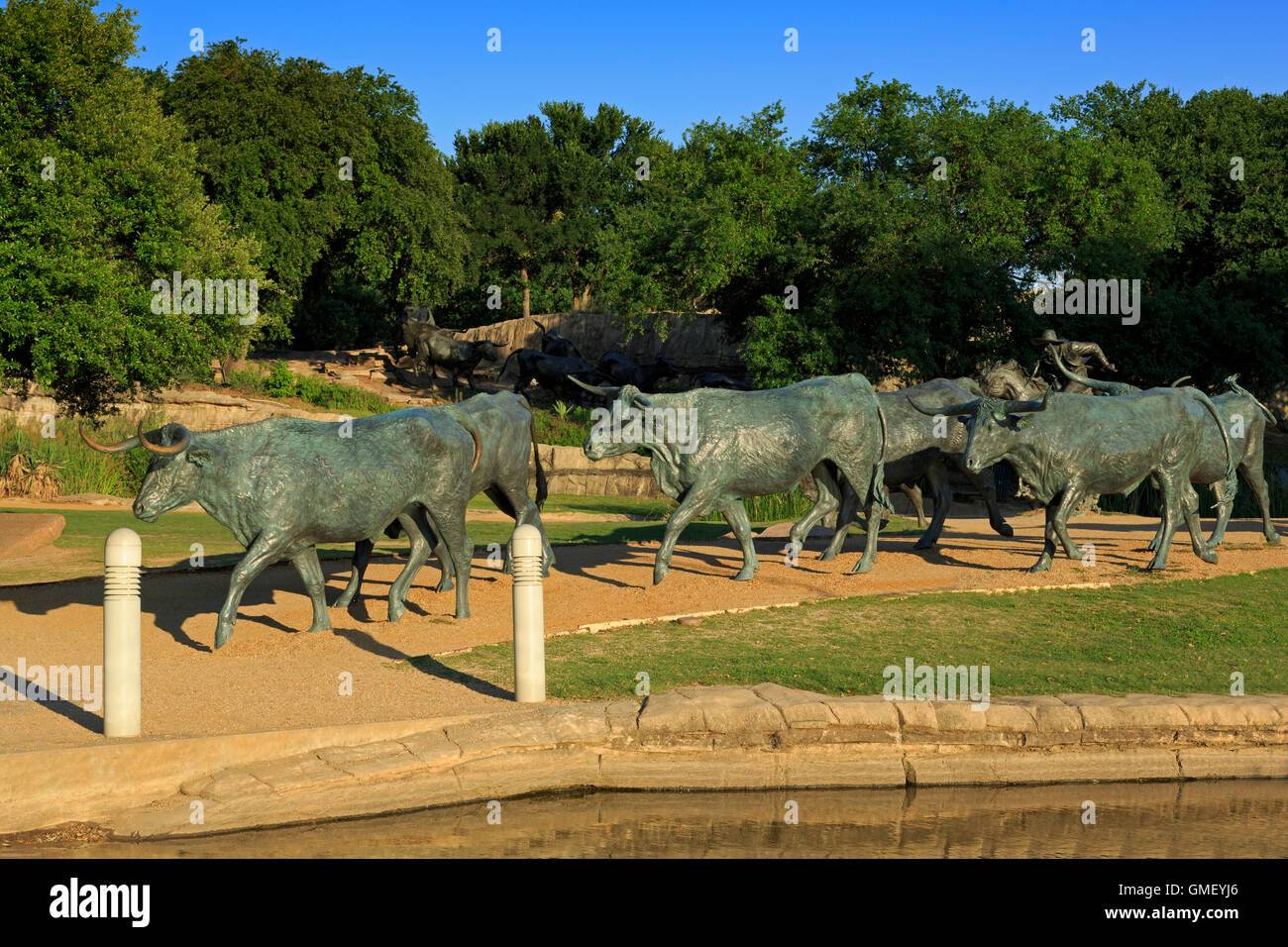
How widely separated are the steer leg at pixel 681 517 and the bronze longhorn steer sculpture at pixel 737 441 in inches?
0.4

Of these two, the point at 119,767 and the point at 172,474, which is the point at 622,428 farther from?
the point at 119,767

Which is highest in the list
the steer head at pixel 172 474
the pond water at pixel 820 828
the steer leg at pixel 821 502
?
the steer head at pixel 172 474

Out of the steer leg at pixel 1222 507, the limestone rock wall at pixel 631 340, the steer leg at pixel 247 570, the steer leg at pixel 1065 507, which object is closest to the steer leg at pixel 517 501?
the steer leg at pixel 247 570

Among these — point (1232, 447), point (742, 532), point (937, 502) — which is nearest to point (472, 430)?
point (742, 532)

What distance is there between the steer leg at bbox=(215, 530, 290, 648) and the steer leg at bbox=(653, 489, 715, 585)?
405 centimetres

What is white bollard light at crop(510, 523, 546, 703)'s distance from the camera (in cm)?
834

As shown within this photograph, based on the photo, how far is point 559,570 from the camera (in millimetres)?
13938

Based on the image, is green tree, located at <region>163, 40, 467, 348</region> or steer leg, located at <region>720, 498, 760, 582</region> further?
green tree, located at <region>163, 40, 467, 348</region>

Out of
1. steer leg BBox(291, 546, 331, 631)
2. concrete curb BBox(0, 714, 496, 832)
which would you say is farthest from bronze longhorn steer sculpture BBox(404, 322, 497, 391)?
concrete curb BBox(0, 714, 496, 832)

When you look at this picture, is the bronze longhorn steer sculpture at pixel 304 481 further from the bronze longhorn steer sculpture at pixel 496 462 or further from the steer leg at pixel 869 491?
the steer leg at pixel 869 491

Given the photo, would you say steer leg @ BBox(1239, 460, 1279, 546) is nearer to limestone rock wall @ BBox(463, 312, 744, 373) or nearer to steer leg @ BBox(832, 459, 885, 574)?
steer leg @ BBox(832, 459, 885, 574)

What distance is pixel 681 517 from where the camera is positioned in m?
12.4

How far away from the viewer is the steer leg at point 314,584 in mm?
10688
